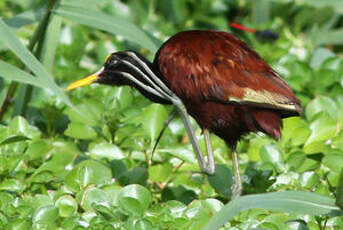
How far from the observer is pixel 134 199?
273 cm

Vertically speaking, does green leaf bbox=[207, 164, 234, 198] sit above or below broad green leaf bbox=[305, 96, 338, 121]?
below

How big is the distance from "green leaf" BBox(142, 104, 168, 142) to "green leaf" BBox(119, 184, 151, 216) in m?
0.55

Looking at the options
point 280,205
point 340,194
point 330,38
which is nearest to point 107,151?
point 280,205

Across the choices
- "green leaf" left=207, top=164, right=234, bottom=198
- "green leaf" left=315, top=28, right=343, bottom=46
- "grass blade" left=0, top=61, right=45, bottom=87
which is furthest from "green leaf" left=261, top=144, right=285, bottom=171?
"green leaf" left=315, top=28, right=343, bottom=46

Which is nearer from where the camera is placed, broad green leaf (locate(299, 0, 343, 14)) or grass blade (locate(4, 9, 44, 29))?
grass blade (locate(4, 9, 44, 29))

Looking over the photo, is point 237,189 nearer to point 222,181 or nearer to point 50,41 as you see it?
point 222,181

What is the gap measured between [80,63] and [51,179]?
155cm

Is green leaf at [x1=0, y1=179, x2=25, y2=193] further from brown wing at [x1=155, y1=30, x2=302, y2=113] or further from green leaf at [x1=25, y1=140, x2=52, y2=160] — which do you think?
brown wing at [x1=155, y1=30, x2=302, y2=113]

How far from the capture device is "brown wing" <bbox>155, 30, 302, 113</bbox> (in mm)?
2831

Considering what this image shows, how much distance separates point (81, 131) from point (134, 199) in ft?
2.48

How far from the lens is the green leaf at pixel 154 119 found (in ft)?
11.0

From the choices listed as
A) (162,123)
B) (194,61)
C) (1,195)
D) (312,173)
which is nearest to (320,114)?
(312,173)

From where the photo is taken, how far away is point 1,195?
2900 mm

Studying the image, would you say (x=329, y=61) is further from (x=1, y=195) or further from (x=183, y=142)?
(x=1, y=195)
